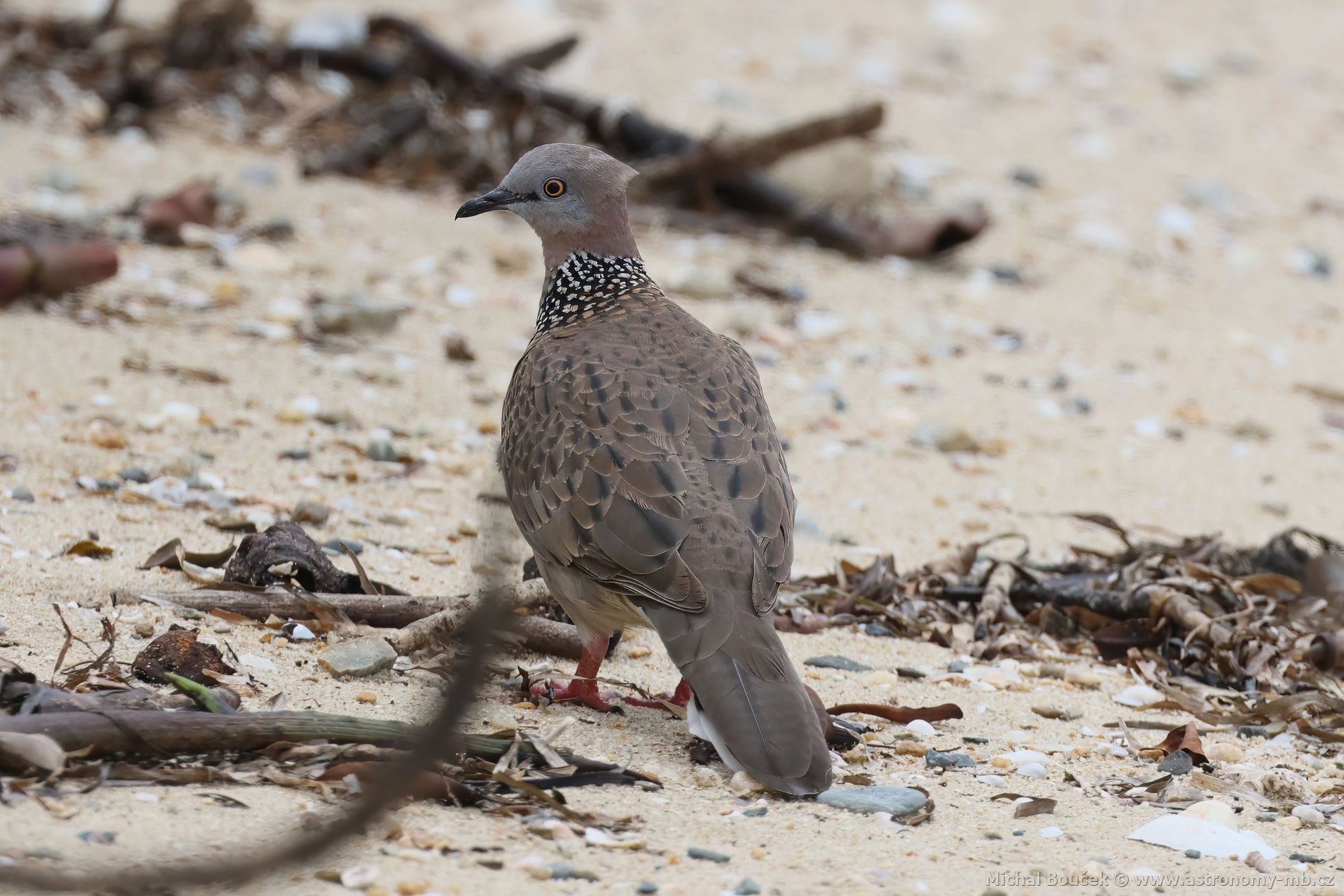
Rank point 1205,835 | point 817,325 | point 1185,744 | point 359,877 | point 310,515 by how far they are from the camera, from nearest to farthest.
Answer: point 359,877 → point 1205,835 → point 1185,744 → point 310,515 → point 817,325

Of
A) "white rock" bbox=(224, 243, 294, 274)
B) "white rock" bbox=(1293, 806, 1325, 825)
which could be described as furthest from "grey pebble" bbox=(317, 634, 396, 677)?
"white rock" bbox=(224, 243, 294, 274)

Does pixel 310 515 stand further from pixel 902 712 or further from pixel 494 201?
pixel 902 712

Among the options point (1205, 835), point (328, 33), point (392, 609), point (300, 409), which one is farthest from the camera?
point (328, 33)

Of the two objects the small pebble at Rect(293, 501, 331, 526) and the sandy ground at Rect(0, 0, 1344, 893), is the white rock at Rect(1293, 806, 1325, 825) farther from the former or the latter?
the small pebble at Rect(293, 501, 331, 526)

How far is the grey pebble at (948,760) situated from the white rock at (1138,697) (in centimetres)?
85

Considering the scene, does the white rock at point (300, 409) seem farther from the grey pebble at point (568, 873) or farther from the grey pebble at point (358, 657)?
the grey pebble at point (568, 873)

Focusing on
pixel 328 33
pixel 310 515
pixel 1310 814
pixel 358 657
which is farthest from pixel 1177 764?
pixel 328 33

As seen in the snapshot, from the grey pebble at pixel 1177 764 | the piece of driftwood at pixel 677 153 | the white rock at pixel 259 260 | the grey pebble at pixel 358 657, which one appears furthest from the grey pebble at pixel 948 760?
the piece of driftwood at pixel 677 153

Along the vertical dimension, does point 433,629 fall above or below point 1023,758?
above

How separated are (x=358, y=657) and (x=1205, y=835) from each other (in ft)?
7.04

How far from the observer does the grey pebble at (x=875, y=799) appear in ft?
12.3

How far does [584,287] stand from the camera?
516cm

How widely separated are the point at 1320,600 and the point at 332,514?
3409 mm

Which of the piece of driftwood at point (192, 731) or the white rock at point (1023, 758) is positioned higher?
the piece of driftwood at point (192, 731)
